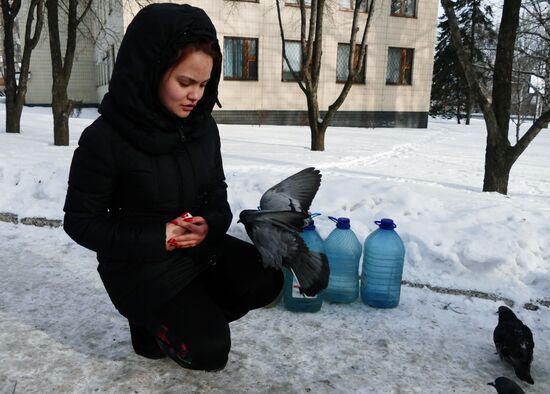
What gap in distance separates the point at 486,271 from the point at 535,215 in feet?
3.20

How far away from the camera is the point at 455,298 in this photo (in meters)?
3.24

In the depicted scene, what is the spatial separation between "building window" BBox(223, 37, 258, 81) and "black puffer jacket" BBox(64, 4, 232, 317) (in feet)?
57.6

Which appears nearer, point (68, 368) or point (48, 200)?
point (68, 368)

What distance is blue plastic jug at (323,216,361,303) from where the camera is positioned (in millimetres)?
3227

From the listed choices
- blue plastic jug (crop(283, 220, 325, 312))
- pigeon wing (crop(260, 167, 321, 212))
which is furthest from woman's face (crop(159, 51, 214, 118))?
blue plastic jug (crop(283, 220, 325, 312))

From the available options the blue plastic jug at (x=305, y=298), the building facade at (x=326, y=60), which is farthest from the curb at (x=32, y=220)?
the building facade at (x=326, y=60)

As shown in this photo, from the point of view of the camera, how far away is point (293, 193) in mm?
2695

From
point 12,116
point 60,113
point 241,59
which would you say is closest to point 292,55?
point 241,59

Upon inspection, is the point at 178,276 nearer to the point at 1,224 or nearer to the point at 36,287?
the point at 36,287

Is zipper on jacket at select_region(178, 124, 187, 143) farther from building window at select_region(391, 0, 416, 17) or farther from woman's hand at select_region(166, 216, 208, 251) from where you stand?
building window at select_region(391, 0, 416, 17)

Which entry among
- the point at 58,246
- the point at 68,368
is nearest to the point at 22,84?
the point at 58,246

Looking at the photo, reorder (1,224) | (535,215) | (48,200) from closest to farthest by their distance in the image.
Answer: (535,215), (1,224), (48,200)

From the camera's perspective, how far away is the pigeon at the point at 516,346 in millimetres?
2322

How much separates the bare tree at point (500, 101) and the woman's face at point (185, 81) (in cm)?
500
